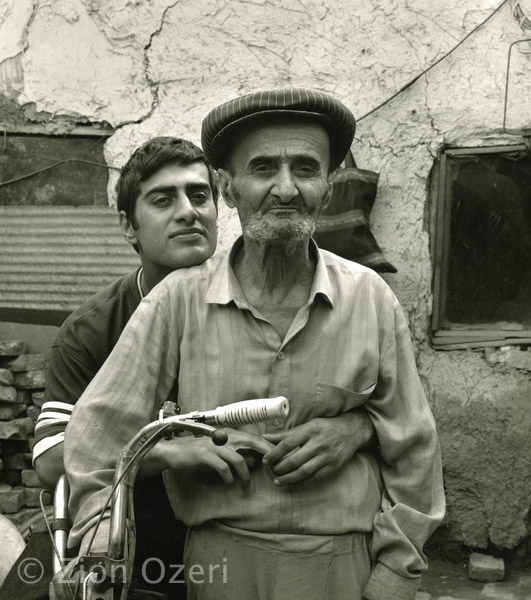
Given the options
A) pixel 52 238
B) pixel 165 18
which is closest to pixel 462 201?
pixel 165 18

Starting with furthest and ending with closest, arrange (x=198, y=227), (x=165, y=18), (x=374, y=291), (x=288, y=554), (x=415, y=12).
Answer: (x=165, y=18) → (x=415, y=12) → (x=198, y=227) → (x=374, y=291) → (x=288, y=554)

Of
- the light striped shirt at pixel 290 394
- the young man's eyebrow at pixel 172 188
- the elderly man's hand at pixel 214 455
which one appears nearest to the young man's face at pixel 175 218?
the young man's eyebrow at pixel 172 188

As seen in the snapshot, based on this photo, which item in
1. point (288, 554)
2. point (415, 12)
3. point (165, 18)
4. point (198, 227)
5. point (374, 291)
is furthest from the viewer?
point (165, 18)

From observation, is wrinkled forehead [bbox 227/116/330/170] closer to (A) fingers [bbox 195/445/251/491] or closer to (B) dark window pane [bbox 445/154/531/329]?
(A) fingers [bbox 195/445/251/491]

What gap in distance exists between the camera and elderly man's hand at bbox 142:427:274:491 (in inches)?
75.9

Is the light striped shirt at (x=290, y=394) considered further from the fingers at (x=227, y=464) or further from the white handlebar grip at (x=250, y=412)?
the white handlebar grip at (x=250, y=412)

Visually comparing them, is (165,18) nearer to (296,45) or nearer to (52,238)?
(296,45)

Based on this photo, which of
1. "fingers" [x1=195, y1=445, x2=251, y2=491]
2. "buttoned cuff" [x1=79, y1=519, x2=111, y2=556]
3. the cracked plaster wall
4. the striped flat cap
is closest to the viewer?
"buttoned cuff" [x1=79, y1=519, x2=111, y2=556]

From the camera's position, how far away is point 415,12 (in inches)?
166

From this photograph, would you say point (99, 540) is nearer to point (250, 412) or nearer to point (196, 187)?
point (250, 412)

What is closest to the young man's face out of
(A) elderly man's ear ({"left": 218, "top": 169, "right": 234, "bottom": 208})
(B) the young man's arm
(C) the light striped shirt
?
(B) the young man's arm

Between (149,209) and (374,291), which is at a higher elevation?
(149,209)

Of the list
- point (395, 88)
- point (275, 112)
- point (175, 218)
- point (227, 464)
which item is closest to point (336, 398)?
point (227, 464)

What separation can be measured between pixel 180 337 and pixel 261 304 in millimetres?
231
